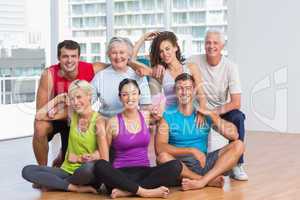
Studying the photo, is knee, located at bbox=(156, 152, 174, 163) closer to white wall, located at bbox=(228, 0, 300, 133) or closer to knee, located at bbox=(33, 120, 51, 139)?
knee, located at bbox=(33, 120, 51, 139)

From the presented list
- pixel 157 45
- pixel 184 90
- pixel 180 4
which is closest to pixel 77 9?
pixel 180 4

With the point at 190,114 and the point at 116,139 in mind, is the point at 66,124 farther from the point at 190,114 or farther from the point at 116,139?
the point at 190,114

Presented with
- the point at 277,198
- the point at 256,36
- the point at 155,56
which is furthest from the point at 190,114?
the point at 256,36

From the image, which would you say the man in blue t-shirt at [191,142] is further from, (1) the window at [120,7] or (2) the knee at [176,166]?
(1) the window at [120,7]

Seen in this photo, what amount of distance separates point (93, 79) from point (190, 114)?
2.39 feet

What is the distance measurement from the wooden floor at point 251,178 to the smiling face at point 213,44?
919 millimetres

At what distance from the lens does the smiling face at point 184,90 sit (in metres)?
3.75

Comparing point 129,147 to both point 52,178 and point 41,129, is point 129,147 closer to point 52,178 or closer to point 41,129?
point 52,178

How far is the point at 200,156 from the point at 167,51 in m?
0.77

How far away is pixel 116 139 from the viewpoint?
11.9 ft

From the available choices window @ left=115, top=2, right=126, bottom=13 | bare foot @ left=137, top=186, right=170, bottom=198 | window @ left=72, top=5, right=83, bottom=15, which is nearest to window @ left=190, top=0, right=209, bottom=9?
window @ left=115, top=2, right=126, bottom=13

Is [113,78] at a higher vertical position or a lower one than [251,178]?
higher

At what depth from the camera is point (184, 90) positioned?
148 inches

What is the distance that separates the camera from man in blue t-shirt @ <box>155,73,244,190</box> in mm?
3742
